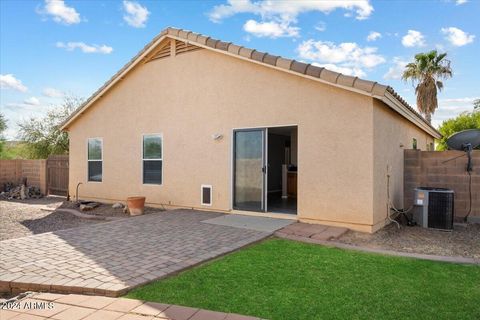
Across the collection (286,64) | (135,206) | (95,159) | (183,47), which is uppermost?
(183,47)

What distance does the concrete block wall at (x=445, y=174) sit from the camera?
30.1 feet

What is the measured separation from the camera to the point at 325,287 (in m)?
4.26

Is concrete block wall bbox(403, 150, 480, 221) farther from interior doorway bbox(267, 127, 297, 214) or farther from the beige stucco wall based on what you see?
interior doorway bbox(267, 127, 297, 214)

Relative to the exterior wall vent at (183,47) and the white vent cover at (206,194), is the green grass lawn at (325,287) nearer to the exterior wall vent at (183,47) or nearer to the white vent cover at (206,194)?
the white vent cover at (206,194)

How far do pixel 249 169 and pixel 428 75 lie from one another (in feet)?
71.1

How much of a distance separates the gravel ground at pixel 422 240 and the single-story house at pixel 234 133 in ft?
1.35

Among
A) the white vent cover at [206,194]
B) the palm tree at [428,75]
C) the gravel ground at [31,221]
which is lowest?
the gravel ground at [31,221]

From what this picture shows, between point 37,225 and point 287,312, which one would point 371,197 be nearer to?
point 287,312

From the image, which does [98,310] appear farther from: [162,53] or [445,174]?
[162,53]


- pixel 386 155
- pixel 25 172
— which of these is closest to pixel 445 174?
pixel 386 155

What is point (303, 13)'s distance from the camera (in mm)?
13039

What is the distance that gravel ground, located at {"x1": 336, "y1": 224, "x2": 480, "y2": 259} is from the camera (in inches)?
250

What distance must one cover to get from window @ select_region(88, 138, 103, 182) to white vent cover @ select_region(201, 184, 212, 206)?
5.33m

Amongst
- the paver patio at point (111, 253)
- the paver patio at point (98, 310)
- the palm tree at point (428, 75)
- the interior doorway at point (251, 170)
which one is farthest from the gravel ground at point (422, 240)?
the palm tree at point (428, 75)
